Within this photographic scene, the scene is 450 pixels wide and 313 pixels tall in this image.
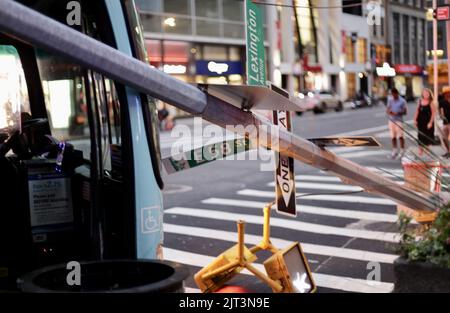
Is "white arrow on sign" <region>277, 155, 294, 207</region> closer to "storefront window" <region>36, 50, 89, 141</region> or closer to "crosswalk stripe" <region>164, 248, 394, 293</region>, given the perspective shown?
"storefront window" <region>36, 50, 89, 141</region>

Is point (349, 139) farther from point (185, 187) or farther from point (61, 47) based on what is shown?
point (185, 187)

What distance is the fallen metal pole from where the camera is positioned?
2.16 metres

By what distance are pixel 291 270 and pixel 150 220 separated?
80.7 inches

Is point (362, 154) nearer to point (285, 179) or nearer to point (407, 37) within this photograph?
point (407, 37)

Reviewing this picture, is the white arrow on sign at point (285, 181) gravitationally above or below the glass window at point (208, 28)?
below

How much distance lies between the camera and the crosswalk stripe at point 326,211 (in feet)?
31.5

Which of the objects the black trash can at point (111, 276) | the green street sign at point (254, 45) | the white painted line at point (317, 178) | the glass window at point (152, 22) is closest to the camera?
the black trash can at point (111, 276)

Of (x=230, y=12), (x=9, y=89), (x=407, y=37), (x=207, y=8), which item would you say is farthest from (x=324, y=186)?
(x=207, y=8)

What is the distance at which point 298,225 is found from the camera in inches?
368

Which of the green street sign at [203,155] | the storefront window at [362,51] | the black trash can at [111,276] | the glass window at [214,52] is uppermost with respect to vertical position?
the glass window at [214,52]

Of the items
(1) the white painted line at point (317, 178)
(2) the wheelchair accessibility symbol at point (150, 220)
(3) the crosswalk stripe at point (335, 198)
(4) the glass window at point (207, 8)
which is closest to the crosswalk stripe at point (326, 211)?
(3) the crosswalk stripe at point (335, 198)

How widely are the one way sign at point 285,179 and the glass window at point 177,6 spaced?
84.6 feet

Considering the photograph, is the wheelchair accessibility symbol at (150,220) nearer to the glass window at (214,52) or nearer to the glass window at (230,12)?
the glass window at (230,12)

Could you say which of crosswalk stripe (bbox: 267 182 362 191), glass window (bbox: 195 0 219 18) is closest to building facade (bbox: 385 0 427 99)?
crosswalk stripe (bbox: 267 182 362 191)
